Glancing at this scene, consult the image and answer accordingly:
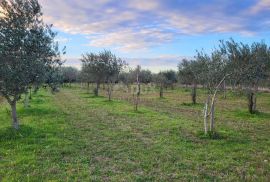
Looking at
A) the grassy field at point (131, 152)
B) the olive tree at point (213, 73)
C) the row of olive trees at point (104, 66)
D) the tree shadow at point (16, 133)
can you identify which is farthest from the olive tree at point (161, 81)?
the tree shadow at point (16, 133)

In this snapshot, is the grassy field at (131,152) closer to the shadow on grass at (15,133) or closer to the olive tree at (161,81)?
the shadow on grass at (15,133)

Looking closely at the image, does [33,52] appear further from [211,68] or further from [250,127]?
[250,127]

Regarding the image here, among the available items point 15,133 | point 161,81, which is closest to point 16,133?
point 15,133

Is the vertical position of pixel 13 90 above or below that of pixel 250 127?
above

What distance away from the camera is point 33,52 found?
57.9ft

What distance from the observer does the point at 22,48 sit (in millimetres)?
17250

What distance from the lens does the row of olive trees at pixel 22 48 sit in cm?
1671

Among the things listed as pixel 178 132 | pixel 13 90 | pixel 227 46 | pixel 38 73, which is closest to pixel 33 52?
pixel 38 73

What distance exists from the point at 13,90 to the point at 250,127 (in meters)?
14.6

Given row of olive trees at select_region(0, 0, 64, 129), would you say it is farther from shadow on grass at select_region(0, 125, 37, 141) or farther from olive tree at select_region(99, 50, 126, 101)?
olive tree at select_region(99, 50, 126, 101)

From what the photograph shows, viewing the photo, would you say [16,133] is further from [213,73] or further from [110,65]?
[110,65]

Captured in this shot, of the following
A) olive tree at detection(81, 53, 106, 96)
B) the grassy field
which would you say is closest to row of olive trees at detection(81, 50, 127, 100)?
olive tree at detection(81, 53, 106, 96)

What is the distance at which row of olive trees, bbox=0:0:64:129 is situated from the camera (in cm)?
1671

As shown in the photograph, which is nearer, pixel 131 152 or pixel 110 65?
pixel 131 152
